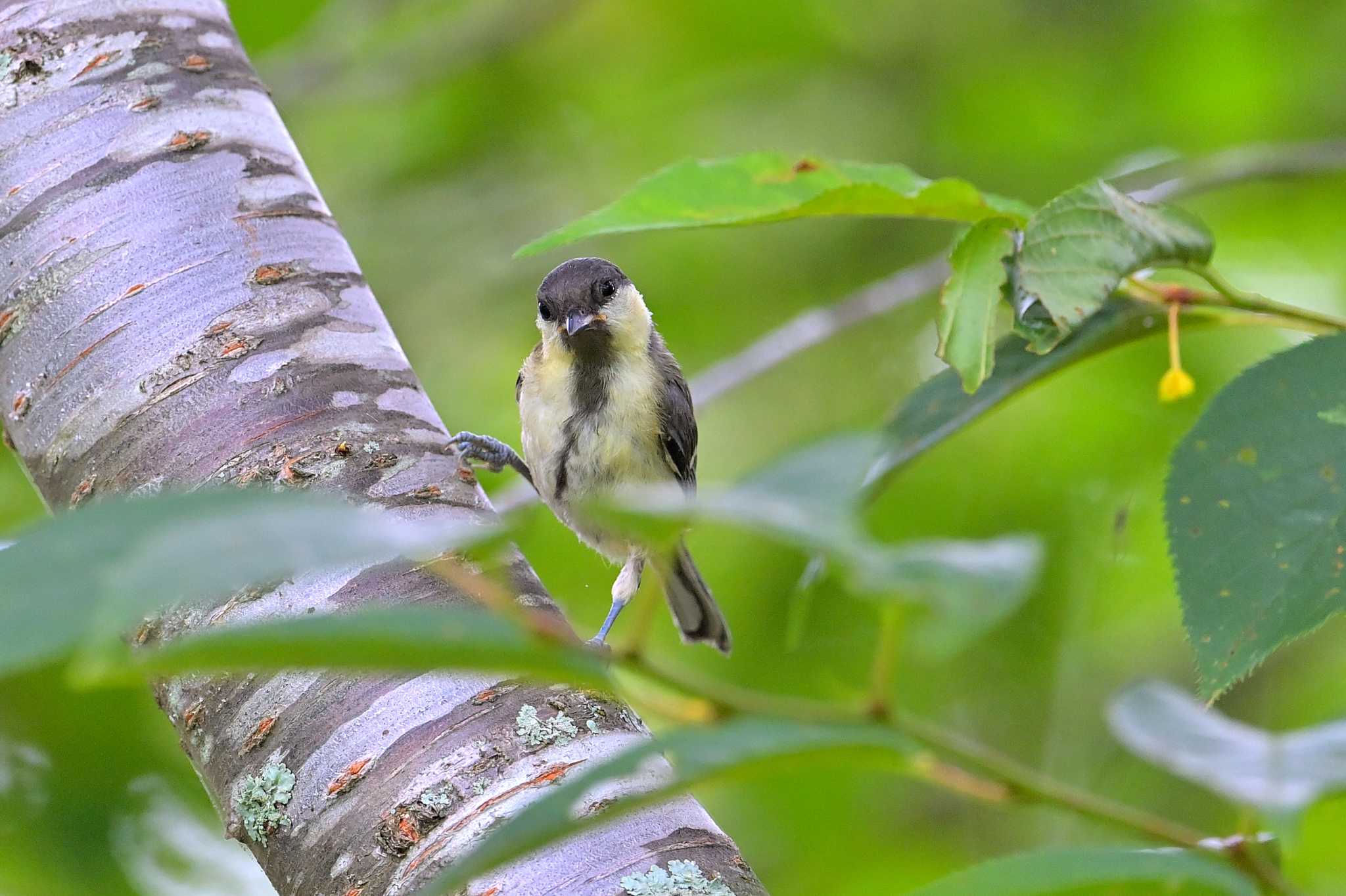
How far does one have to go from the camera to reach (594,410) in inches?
160

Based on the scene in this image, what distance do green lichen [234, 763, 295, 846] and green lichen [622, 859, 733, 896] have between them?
53 centimetres

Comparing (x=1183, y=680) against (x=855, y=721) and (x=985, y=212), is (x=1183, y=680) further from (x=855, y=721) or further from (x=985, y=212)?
(x=855, y=721)

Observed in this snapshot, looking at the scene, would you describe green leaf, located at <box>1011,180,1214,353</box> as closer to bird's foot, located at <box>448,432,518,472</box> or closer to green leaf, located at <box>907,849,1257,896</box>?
green leaf, located at <box>907,849,1257,896</box>

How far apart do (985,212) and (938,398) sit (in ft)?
1.08

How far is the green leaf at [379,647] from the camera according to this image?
0.83 metres

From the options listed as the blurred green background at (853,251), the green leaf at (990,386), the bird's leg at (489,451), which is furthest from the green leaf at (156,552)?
the blurred green background at (853,251)

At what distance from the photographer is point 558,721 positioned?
178 cm

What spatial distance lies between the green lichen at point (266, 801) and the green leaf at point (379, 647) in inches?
38.7

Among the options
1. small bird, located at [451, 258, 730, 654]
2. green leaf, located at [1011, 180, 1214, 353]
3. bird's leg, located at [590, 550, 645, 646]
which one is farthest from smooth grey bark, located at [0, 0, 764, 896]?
bird's leg, located at [590, 550, 645, 646]

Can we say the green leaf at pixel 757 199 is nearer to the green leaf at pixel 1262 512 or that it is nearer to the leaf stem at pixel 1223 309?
the leaf stem at pixel 1223 309

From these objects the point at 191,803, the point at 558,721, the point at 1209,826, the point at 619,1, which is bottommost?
the point at 1209,826

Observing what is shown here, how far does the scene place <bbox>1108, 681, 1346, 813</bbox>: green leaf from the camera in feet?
3.82

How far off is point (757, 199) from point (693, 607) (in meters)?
2.70

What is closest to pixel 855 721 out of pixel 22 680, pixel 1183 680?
pixel 22 680
